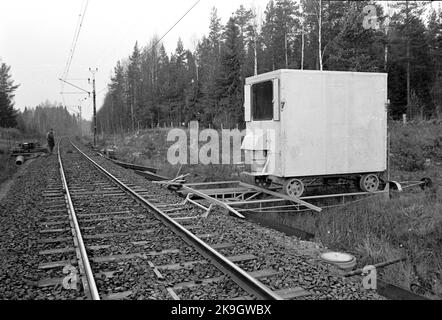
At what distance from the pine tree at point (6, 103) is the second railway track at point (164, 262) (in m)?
59.6

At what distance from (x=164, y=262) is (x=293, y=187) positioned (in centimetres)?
467

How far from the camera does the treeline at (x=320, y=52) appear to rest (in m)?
30.8

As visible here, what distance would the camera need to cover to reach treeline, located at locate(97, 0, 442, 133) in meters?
30.8

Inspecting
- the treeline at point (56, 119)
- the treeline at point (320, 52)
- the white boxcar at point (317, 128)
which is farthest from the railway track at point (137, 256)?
the treeline at point (56, 119)

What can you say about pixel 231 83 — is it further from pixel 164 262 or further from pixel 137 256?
pixel 164 262

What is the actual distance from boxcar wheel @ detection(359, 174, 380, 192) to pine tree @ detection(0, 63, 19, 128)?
61194 millimetres

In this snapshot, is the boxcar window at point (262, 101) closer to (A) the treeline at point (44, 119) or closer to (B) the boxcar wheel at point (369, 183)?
(B) the boxcar wheel at point (369, 183)

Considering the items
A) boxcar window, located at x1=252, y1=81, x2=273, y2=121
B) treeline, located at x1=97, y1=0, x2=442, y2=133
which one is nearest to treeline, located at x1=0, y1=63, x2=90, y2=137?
treeline, located at x1=97, y1=0, x2=442, y2=133

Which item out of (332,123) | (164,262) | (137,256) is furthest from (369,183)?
(137,256)

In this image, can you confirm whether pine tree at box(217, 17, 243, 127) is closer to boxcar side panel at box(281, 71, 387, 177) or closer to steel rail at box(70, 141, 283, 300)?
boxcar side panel at box(281, 71, 387, 177)

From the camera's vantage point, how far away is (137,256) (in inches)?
225
